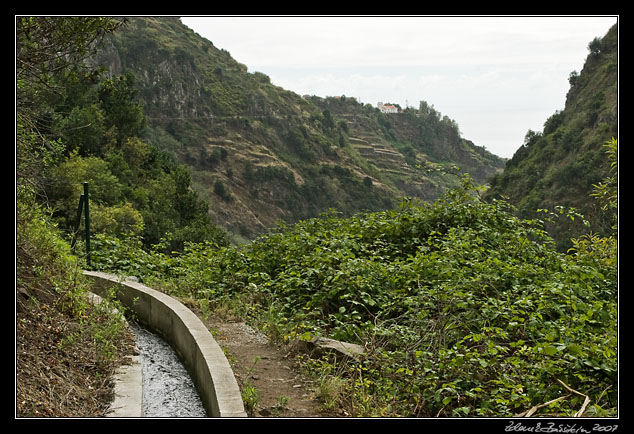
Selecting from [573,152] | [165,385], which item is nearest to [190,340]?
[165,385]

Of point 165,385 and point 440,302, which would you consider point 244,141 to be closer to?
point 440,302

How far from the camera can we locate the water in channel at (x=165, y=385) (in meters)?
4.23

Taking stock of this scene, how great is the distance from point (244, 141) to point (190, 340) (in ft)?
253

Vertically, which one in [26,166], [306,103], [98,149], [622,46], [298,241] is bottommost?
[298,241]

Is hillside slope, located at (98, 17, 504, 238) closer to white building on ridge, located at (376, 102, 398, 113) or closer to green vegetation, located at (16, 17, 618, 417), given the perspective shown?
white building on ridge, located at (376, 102, 398, 113)

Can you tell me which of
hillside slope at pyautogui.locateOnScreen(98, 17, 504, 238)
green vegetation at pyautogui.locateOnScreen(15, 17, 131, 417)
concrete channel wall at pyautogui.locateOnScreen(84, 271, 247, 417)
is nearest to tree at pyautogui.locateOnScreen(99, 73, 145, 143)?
concrete channel wall at pyautogui.locateOnScreen(84, 271, 247, 417)

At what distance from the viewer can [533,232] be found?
327 inches

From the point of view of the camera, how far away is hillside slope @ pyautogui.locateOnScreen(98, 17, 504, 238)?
2886 inches

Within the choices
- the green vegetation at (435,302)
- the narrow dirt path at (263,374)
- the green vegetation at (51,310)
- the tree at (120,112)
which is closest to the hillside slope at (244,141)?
the tree at (120,112)

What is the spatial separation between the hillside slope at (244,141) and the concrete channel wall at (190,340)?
59.2 metres

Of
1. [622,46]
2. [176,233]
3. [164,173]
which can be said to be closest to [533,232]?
[622,46]

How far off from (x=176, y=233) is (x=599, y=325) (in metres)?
23.8

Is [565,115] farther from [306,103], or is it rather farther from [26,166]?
[26,166]

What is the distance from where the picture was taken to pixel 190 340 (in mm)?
5043
